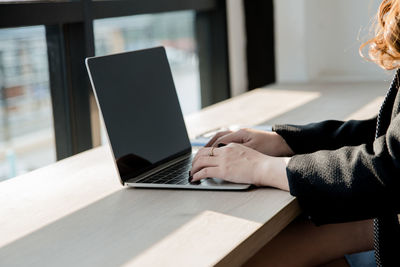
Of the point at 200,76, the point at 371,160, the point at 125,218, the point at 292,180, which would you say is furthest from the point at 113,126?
the point at 200,76

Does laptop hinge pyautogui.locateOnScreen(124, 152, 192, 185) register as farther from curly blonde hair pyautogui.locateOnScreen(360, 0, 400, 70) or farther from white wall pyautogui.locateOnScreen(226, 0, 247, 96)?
white wall pyautogui.locateOnScreen(226, 0, 247, 96)

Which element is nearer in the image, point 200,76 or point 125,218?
point 125,218

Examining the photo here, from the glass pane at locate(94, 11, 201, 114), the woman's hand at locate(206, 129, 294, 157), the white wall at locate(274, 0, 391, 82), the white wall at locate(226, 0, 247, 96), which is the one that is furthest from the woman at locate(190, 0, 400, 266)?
the white wall at locate(226, 0, 247, 96)

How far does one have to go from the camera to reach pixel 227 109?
1970mm

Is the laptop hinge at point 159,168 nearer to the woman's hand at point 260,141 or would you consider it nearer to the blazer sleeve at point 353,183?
the woman's hand at point 260,141

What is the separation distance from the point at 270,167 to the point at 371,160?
180mm

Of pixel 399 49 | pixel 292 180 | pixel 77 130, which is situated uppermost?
pixel 399 49

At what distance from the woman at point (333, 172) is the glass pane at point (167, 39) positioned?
975 mm

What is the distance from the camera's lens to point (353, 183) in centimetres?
94

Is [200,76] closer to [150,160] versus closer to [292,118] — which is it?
[292,118]

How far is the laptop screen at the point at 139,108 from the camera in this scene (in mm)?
1134

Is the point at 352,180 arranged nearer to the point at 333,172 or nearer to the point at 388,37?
the point at 333,172

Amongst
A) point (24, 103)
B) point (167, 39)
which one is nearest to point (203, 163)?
point (24, 103)

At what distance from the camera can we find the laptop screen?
3.72 ft
